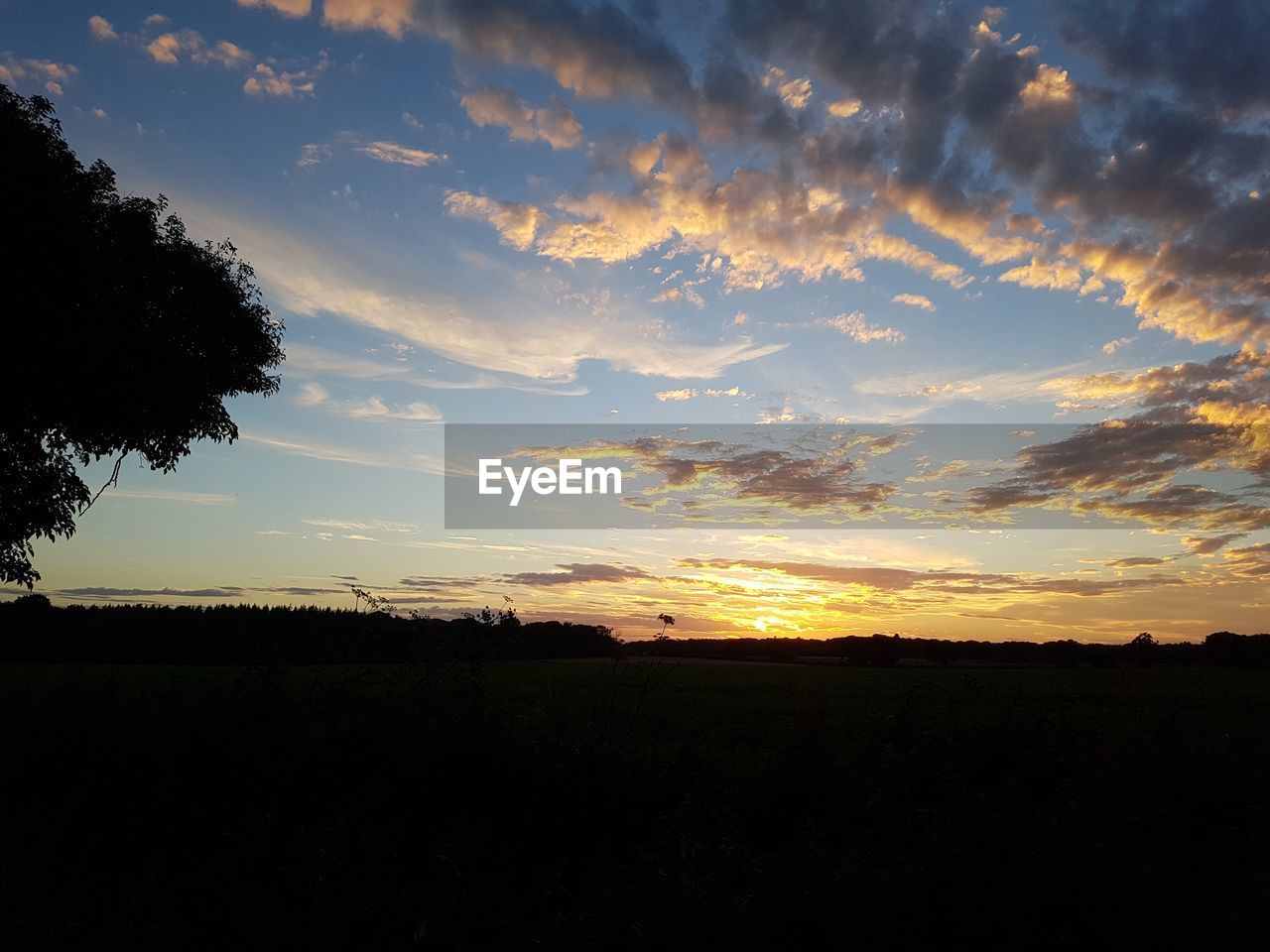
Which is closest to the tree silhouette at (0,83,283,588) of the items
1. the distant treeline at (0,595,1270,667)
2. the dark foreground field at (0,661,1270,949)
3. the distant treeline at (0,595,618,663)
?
the dark foreground field at (0,661,1270,949)

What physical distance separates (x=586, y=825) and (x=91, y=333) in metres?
13.1

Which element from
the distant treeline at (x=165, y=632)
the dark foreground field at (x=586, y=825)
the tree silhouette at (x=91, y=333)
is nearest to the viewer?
the dark foreground field at (x=586, y=825)

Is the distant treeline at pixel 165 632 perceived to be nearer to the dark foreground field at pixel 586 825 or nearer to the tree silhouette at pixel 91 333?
the tree silhouette at pixel 91 333

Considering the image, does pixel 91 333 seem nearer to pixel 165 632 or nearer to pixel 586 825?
pixel 586 825

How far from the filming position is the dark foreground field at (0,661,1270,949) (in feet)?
20.2

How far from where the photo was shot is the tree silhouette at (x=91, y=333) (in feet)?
50.3

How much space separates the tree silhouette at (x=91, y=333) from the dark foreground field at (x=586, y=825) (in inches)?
231

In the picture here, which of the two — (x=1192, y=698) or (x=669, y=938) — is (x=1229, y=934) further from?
(x=1192, y=698)

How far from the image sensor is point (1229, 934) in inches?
218

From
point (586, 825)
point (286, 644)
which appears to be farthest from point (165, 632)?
point (586, 825)

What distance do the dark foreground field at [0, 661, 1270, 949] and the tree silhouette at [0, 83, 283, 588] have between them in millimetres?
5873

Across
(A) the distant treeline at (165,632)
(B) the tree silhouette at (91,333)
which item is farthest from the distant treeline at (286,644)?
(B) the tree silhouette at (91,333)

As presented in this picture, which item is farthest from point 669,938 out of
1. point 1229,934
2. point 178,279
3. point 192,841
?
point 178,279

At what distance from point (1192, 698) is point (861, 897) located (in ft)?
109
